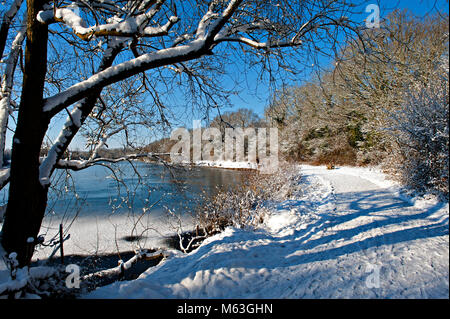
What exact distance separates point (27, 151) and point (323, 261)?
13.3 ft

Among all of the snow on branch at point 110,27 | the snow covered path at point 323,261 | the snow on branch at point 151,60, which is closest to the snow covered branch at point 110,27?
the snow on branch at point 110,27

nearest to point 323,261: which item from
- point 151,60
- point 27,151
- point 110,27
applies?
point 151,60

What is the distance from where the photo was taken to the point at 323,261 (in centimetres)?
317

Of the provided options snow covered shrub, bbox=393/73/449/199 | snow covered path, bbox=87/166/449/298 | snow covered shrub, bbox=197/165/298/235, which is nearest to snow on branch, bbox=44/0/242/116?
snow covered shrub, bbox=393/73/449/199

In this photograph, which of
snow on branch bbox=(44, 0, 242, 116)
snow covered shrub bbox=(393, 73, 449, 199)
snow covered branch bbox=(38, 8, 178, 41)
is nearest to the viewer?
snow covered shrub bbox=(393, 73, 449, 199)

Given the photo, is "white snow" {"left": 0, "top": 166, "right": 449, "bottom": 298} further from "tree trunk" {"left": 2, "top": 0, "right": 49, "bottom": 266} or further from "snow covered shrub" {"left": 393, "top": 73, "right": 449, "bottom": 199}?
"tree trunk" {"left": 2, "top": 0, "right": 49, "bottom": 266}

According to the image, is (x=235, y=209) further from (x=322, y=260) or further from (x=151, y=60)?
(x=151, y=60)

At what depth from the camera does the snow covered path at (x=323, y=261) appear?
3.90 feet

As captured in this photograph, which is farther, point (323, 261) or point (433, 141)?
point (323, 261)

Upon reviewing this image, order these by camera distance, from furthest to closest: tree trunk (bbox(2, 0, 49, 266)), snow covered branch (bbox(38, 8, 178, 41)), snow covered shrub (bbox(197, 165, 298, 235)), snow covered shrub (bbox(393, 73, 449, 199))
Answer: snow covered shrub (bbox(197, 165, 298, 235)) < tree trunk (bbox(2, 0, 49, 266)) < snow covered branch (bbox(38, 8, 178, 41)) < snow covered shrub (bbox(393, 73, 449, 199))

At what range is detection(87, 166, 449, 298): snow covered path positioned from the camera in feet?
3.90

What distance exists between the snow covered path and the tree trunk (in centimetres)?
100

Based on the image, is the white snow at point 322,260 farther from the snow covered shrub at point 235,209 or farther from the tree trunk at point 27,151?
the snow covered shrub at point 235,209

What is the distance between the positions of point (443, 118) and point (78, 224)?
1160 centimetres
